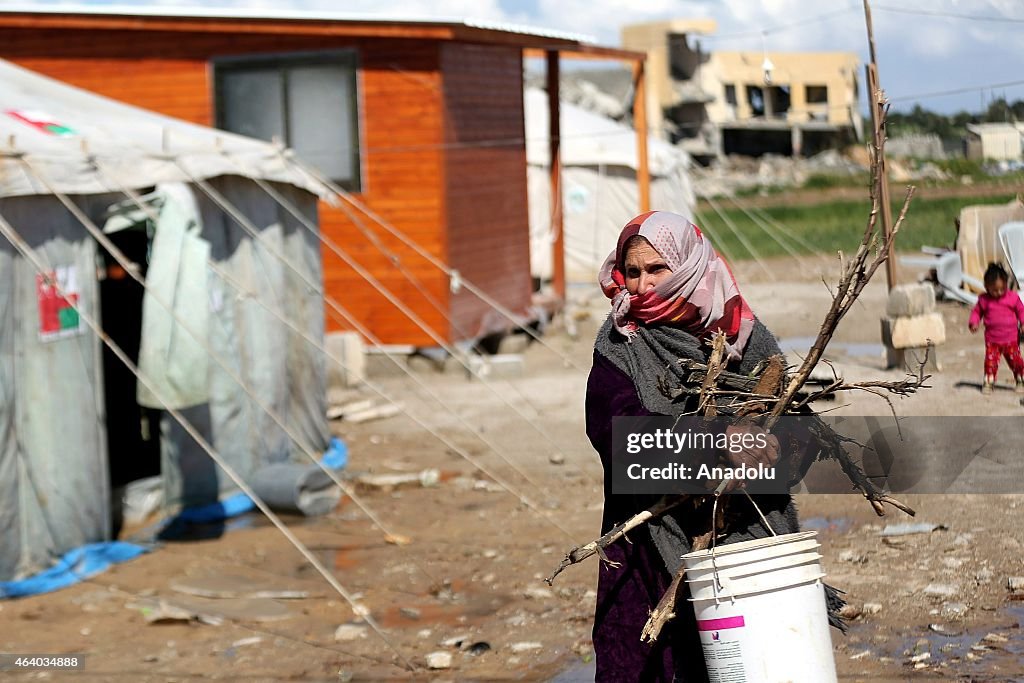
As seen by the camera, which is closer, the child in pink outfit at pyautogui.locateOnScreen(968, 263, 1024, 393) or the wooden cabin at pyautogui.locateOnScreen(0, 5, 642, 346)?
the child in pink outfit at pyautogui.locateOnScreen(968, 263, 1024, 393)

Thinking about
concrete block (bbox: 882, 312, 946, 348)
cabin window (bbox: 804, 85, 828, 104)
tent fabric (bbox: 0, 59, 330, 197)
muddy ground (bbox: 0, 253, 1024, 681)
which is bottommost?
muddy ground (bbox: 0, 253, 1024, 681)

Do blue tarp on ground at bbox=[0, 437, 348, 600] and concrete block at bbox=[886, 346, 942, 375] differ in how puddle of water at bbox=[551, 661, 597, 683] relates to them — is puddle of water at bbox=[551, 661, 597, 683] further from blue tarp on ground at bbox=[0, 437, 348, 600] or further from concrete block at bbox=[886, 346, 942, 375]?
blue tarp on ground at bbox=[0, 437, 348, 600]

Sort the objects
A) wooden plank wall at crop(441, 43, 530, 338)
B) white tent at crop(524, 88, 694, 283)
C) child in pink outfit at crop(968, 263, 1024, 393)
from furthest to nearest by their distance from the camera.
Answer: white tent at crop(524, 88, 694, 283)
wooden plank wall at crop(441, 43, 530, 338)
child in pink outfit at crop(968, 263, 1024, 393)

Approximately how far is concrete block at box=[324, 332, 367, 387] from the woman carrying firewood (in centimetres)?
822

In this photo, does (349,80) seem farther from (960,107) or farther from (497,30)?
(960,107)

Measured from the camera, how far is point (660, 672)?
2.51 meters

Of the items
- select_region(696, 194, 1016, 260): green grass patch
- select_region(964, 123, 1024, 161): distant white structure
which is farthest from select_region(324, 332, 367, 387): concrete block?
select_region(964, 123, 1024, 161): distant white structure

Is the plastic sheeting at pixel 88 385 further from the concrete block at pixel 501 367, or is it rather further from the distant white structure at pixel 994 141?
the concrete block at pixel 501 367

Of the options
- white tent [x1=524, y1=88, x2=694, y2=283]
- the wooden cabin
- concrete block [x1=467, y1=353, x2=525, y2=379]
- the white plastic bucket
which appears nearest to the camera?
the white plastic bucket

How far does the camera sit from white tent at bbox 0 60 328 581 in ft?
18.6

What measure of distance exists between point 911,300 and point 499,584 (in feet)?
7.19

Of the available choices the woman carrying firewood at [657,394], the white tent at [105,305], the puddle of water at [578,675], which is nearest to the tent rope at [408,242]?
the white tent at [105,305]

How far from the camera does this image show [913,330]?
5578 mm

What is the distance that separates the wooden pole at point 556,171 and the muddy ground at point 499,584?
6.59m
